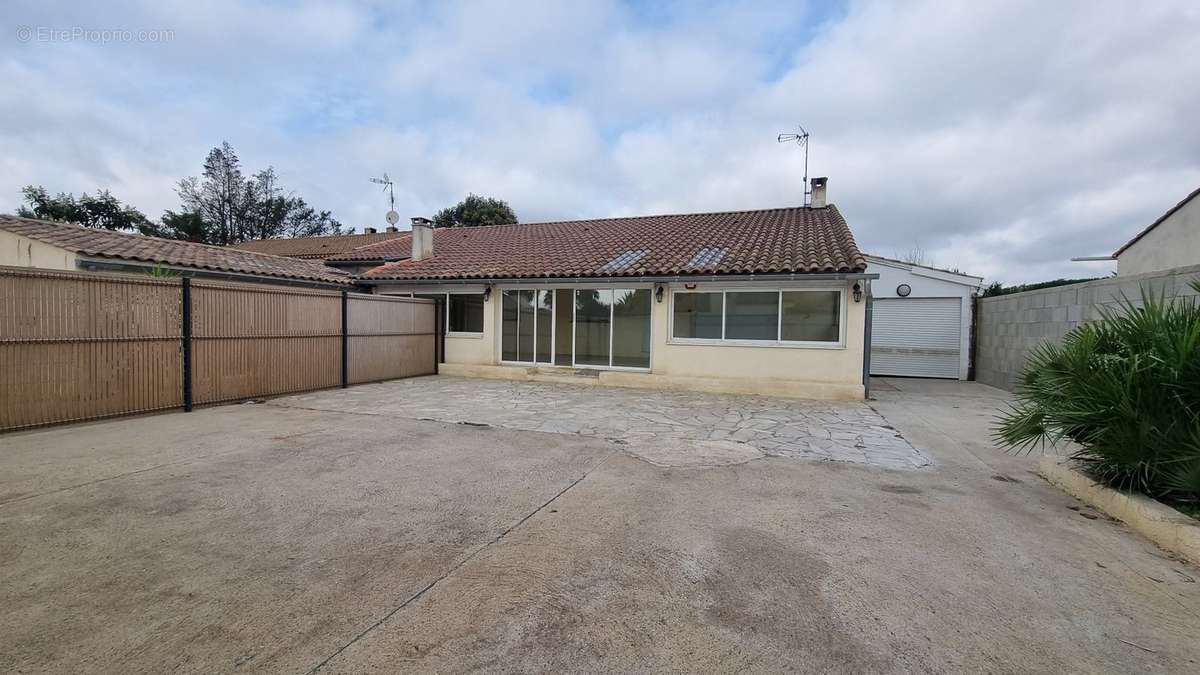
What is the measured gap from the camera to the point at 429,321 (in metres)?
13.8

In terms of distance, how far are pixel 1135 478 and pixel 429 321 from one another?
44.1 feet

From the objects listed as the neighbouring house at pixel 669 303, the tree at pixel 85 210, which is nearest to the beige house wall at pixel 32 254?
the neighbouring house at pixel 669 303

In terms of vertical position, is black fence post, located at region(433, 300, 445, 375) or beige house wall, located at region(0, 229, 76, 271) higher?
beige house wall, located at region(0, 229, 76, 271)

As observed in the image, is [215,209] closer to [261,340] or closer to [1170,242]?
[261,340]

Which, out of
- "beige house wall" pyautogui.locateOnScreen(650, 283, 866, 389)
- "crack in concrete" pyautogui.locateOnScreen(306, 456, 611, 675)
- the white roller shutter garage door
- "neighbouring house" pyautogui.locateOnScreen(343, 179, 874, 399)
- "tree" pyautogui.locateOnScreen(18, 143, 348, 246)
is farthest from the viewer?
"tree" pyautogui.locateOnScreen(18, 143, 348, 246)

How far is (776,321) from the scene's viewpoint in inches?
432

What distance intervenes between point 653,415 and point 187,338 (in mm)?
7829

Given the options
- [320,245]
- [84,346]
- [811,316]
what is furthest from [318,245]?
[811,316]

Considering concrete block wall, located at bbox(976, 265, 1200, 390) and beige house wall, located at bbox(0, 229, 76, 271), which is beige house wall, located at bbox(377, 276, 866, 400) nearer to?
concrete block wall, located at bbox(976, 265, 1200, 390)

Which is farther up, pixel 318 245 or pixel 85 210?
pixel 85 210

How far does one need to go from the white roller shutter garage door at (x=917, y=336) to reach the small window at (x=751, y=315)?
19.1 feet

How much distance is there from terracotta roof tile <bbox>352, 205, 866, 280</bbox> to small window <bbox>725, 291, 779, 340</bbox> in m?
0.70

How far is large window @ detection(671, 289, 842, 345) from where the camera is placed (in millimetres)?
10641

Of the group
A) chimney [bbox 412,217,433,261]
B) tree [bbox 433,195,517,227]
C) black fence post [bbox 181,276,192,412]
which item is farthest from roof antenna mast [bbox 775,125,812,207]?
tree [bbox 433,195,517,227]
